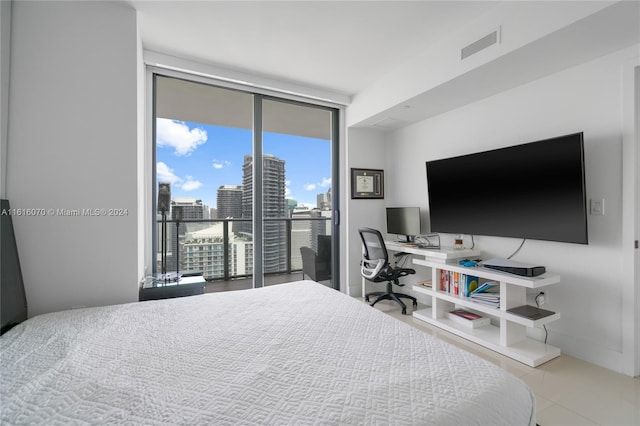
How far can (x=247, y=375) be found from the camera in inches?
40.5

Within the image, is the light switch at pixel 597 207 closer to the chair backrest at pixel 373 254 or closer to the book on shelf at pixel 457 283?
the book on shelf at pixel 457 283

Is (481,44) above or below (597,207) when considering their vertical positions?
above

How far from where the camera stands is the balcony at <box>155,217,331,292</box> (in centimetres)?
364

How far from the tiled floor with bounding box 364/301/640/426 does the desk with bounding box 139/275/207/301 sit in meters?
2.58

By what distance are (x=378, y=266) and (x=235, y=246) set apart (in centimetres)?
191

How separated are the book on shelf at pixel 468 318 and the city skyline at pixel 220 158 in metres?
2.22

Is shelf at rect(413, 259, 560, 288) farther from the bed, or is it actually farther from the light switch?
the bed

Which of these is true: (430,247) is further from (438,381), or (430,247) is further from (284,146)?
(438,381)

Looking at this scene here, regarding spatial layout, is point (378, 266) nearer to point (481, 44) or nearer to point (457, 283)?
point (457, 283)

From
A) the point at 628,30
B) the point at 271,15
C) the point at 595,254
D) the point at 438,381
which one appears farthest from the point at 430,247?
the point at 271,15

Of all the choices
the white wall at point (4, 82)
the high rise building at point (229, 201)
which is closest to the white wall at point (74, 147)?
the white wall at point (4, 82)

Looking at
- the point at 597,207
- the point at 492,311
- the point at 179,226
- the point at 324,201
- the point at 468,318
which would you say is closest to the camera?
the point at 597,207

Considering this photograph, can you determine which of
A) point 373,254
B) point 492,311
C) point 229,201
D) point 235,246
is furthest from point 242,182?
point 492,311

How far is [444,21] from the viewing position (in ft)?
8.12
